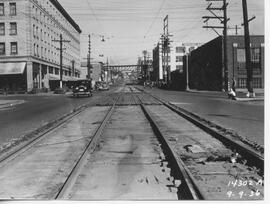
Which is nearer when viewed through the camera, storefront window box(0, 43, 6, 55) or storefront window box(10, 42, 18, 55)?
storefront window box(10, 42, 18, 55)

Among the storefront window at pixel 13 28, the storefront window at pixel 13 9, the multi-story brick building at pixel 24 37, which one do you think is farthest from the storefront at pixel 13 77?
the storefront window at pixel 13 9

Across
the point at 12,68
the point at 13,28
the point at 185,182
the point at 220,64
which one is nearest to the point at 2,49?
the point at 12,68

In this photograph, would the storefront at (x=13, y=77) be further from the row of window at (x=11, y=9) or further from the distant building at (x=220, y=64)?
the distant building at (x=220, y=64)

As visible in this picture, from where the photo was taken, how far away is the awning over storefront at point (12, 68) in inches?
2325

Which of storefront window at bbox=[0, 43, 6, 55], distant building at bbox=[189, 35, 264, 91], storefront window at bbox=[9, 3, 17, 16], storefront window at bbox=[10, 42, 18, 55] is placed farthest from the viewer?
storefront window at bbox=[0, 43, 6, 55]

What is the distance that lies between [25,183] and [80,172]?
1.09 m

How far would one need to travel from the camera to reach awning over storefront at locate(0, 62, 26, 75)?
5906 centimetres

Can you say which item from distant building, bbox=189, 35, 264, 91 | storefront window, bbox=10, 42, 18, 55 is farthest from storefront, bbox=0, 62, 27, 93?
distant building, bbox=189, 35, 264, 91

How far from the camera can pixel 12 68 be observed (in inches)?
2340

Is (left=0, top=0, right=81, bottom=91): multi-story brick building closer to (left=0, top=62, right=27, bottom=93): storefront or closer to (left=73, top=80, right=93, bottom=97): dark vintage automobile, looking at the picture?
(left=0, top=62, right=27, bottom=93): storefront

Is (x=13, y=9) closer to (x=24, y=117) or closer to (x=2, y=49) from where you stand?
(x=2, y=49)

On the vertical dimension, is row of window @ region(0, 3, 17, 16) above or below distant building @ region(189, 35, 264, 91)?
above

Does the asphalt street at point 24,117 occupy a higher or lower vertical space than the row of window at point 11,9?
lower

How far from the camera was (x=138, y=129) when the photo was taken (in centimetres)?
1431
